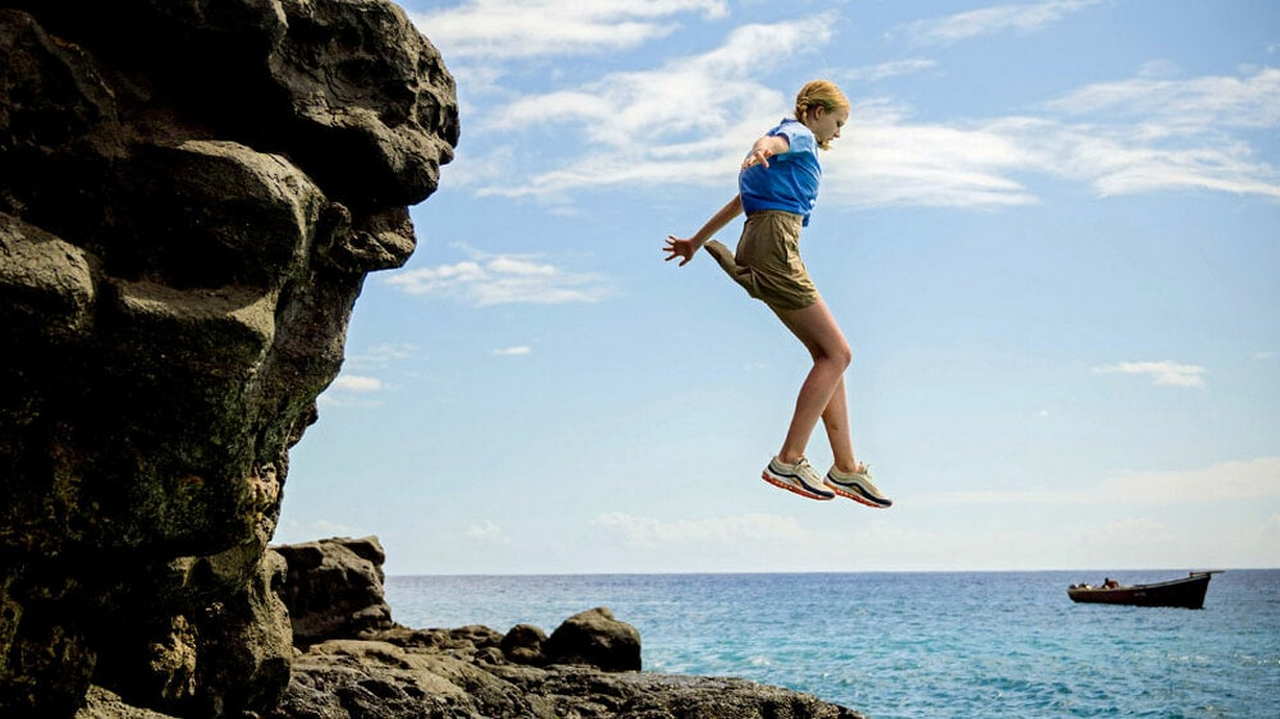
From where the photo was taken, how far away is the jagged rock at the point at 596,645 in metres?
20.1

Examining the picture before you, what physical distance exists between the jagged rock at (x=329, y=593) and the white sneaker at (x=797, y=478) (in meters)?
16.2

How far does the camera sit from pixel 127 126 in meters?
6.59

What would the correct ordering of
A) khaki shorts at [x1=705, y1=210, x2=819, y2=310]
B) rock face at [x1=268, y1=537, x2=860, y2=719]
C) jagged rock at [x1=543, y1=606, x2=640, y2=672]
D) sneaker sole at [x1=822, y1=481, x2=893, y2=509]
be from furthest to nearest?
jagged rock at [x1=543, y1=606, x2=640, y2=672]
rock face at [x1=268, y1=537, x2=860, y2=719]
sneaker sole at [x1=822, y1=481, x2=893, y2=509]
khaki shorts at [x1=705, y1=210, x2=819, y2=310]

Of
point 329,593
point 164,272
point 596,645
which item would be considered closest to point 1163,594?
point 596,645

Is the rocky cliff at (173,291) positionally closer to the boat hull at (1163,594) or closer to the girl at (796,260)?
the girl at (796,260)

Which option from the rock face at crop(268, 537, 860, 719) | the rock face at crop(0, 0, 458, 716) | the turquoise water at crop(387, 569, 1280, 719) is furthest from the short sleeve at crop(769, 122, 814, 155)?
the turquoise water at crop(387, 569, 1280, 719)

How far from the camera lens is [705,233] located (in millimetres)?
7797

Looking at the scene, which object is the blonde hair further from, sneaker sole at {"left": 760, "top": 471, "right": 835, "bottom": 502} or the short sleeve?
sneaker sole at {"left": 760, "top": 471, "right": 835, "bottom": 502}

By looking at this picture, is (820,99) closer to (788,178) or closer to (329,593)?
(788,178)

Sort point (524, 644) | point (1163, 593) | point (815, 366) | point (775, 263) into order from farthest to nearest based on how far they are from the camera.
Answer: point (1163, 593) < point (524, 644) < point (815, 366) < point (775, 263)

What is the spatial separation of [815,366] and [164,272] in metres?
3.53

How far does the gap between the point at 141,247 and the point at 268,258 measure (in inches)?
23.7

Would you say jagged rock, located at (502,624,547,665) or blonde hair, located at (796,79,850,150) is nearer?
blonde hair, located at (796,79,850,150)

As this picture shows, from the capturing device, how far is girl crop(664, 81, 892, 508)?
7195 millimetres
